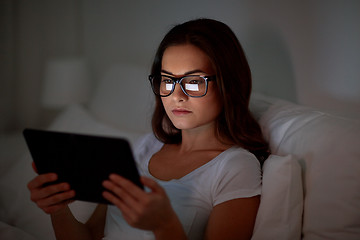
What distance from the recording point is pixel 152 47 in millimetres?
1342

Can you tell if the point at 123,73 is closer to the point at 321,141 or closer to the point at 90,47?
the point at 90,47

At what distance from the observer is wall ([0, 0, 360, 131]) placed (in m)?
0.87

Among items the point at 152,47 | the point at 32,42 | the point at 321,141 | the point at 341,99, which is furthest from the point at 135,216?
the point at 32,42

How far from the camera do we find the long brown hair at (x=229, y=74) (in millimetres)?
782

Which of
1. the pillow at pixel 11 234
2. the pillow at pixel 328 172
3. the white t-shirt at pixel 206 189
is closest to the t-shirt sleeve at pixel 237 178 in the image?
the white t-shirt at pixel 206 189

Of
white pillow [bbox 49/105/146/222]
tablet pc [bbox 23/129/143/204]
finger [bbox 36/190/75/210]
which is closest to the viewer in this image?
tablet pc [bbox 23/129/143/204]

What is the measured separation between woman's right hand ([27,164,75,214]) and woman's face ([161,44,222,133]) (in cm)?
32

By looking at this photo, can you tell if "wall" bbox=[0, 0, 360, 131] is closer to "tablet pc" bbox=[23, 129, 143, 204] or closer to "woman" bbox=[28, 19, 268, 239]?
"woman" bbox=[28, 19, 268, 239]

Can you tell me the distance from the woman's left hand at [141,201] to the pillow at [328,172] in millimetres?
308

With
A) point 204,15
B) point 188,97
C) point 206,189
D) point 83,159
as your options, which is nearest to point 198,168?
point 206,189

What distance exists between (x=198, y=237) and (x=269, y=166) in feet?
0.82

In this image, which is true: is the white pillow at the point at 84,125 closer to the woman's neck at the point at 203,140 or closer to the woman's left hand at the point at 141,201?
the woman's neck at the point at 203,140

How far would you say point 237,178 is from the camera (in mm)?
743

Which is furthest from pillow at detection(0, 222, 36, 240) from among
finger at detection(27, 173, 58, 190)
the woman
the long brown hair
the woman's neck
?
the long brown hair
